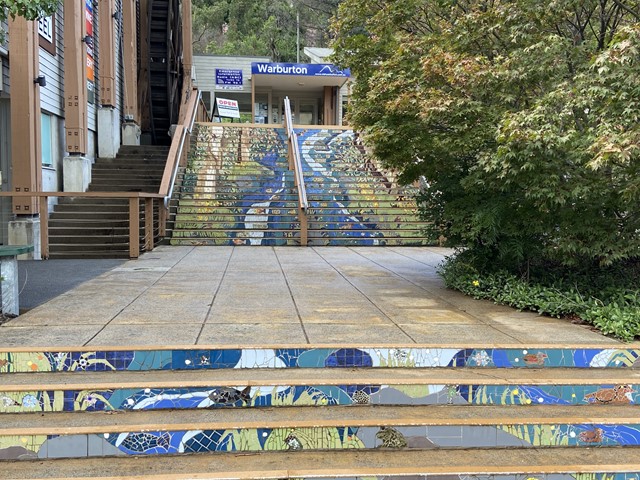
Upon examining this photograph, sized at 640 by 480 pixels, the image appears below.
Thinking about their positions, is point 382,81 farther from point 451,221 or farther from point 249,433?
point 249,433

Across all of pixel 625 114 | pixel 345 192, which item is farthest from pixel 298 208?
pixel 625 114

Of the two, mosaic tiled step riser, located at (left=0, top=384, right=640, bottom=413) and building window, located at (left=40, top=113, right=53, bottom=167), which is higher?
building window, located at (left=40, top=113, right=53, bottom=167)

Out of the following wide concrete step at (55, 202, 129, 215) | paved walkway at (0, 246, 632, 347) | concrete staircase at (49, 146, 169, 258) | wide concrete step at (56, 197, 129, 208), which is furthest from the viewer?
wide concrete step at (56, 197, 129, 208)

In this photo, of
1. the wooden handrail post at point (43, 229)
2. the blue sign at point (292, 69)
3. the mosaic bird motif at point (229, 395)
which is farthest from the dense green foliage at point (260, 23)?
the mosaic bird motif at point (229, 395)

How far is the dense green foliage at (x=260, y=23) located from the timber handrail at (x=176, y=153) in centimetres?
2615

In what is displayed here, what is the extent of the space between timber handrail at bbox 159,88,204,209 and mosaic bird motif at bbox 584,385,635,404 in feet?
32.0

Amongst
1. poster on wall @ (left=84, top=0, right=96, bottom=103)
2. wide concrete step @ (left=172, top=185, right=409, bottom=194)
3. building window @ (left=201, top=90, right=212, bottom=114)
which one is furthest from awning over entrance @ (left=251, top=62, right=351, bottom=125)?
poster on wall @ (left=84, top=0, right=96, bottom=103)

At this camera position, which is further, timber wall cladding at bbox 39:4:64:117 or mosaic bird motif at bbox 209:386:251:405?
timber wall cladding at bbox 39:4:64:117

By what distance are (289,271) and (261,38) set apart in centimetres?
3795

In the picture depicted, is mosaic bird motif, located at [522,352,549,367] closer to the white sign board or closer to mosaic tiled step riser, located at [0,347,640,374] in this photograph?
mosaic tiled step riser, located at [0,347,640,374]

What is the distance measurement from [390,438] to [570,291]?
3.29m

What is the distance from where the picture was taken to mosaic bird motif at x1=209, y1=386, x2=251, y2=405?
3.90 m

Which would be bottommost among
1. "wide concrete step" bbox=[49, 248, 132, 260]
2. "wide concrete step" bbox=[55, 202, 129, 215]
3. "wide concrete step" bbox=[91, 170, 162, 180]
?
"wide concrete step" bbox=[49, 248, 132, 260]

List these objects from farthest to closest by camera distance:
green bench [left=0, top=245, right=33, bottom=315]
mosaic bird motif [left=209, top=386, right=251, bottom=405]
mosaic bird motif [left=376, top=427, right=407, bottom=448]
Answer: green bench [left=0, top=245, right=33, bottom=315] < mosaic bird motif [left=209, top=386, right=251, bottom=405] < mosaic bird motif [left=376, top=427, right=407, bottom=448]
